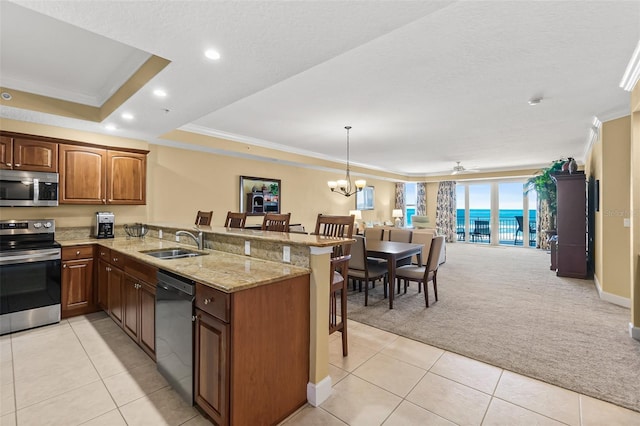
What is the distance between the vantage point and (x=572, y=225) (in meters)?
5.52

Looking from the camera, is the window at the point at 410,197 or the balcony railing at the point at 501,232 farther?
the window at the point at 410,197

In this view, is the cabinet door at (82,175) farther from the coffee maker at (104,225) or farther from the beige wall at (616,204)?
the beige wall at (616,204)

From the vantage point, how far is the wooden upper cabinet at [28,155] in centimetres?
322

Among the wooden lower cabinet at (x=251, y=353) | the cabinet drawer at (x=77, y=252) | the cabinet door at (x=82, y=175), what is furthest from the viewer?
the cabinet door at (x=82, y=175)

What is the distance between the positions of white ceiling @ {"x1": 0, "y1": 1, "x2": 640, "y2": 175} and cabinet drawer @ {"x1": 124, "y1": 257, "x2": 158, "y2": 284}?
1645 millimetres

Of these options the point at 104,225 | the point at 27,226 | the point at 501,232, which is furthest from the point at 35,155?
the point at 501,232

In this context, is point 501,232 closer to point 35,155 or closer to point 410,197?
point 410,197

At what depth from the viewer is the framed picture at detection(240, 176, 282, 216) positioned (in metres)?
5.84

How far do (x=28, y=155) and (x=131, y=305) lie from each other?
2295 millimetres

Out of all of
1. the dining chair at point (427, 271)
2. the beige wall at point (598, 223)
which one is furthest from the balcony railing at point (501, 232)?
the dining chair at point (427, 271)

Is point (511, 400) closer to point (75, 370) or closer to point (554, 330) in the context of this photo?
point (554, 330)

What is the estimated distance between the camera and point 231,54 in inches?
83.1

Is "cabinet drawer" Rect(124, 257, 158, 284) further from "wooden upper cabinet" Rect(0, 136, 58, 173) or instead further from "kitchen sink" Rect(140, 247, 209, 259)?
"wooden upper cabinet" Rect(0, 136, 58, 173)

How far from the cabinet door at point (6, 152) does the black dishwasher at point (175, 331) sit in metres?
2.64
